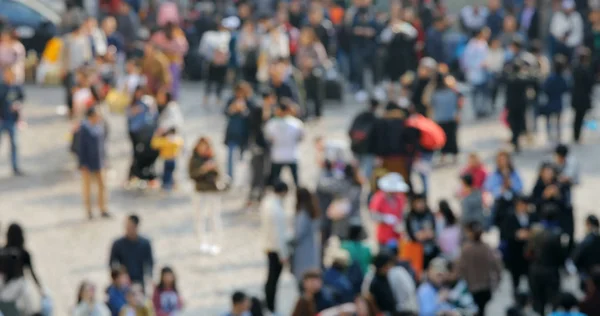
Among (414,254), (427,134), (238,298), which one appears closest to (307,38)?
(427,134)

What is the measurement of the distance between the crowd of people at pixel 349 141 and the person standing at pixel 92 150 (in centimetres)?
3

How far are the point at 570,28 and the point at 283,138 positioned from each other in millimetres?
9900

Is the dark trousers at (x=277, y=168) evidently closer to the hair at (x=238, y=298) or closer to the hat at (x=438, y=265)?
the hat at (x=438, y=265)

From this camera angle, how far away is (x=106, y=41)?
3056 cm

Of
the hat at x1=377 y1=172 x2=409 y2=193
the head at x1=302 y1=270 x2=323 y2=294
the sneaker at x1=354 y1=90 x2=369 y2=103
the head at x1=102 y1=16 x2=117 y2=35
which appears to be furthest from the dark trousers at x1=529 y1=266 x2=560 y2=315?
the head at x1=102 y1=16 x2=117 y2=35

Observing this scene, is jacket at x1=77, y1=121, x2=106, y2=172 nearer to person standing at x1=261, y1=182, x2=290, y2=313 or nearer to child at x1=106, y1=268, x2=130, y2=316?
person standing at x1=261, y1=182, x2=290, y2=313

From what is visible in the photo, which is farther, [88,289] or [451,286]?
[451,286]

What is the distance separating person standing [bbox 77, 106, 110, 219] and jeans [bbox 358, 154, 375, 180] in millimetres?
3306

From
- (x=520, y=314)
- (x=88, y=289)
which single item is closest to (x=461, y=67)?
(x=520, y=314)

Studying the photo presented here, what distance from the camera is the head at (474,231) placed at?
1964 centimetres

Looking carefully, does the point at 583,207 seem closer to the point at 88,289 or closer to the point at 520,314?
the point at 520,314

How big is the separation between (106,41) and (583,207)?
9.36m

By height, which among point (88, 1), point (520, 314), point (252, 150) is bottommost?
point (520, 314)

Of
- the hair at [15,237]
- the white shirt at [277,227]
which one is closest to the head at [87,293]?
the hair at [15,237]
